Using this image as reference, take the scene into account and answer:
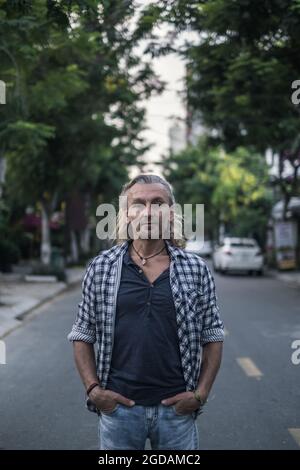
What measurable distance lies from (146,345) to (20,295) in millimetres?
13752

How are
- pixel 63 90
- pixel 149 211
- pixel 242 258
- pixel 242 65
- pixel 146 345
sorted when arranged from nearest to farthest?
pixel 146 345, pixel 149 211, pixel 242 65, pixel 63 90, pixel 242 258

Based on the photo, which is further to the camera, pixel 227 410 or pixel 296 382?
pixel 296 382

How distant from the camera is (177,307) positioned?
2.64 m

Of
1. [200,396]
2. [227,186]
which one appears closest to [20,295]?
[200,396]

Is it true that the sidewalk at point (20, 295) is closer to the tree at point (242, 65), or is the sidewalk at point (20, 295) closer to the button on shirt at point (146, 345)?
the tree at point (242, 65)

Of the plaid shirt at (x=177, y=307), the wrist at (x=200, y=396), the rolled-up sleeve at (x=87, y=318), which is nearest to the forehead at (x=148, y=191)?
the plaid shirt at (x=177, y=307)

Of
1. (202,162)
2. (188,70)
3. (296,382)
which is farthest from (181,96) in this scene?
(202,162)

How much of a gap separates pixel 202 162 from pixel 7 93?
39423mm

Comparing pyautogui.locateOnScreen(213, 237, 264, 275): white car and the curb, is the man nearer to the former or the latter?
the curb

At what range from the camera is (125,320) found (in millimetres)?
2646

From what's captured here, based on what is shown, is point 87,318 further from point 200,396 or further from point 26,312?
point 26,312

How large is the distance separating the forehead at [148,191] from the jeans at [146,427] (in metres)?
0.89

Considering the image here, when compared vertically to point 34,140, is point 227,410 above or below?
below
